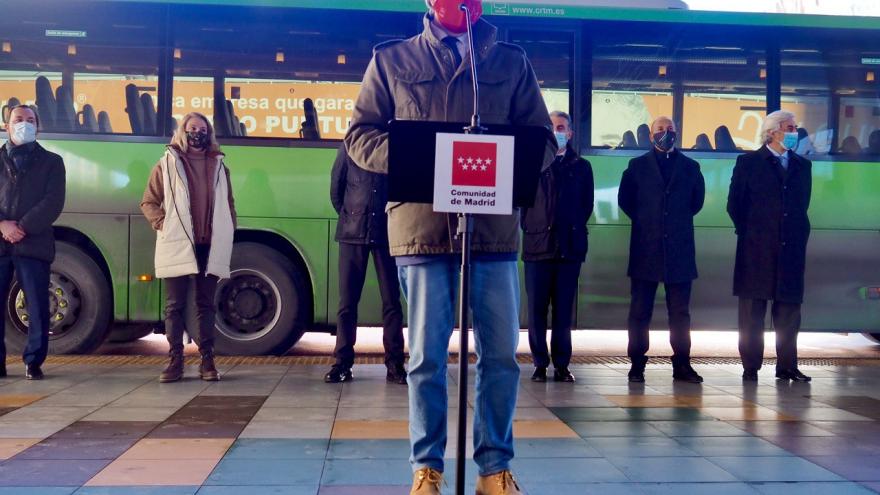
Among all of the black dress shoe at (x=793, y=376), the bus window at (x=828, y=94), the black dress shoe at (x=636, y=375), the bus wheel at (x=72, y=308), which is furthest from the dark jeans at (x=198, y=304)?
the bus window at (x=828, y=94)

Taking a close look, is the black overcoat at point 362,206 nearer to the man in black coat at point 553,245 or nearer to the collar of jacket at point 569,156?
the man in black coat at point 553,245

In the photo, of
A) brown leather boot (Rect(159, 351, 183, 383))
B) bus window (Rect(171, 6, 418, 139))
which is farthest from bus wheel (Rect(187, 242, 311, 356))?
brown leather boot (Rect(159, 351, 183, 383))

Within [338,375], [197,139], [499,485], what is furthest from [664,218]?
[499,485]

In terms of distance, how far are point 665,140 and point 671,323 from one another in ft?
4.74

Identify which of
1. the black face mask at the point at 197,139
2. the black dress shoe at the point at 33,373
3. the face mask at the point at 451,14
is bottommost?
the black dress shoe at the point at 33,373

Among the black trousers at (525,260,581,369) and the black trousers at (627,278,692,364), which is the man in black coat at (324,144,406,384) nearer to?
the black trousers at (525,260,581,369)

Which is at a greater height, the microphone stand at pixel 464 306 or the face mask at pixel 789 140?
the face mask at pixel 789 140

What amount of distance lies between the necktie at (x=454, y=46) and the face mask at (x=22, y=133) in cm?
473

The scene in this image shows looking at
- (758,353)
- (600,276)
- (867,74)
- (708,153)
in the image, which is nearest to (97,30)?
(600,276)

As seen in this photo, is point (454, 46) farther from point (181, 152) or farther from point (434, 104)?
point (181, 152)

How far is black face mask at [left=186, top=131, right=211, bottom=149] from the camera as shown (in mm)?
7422

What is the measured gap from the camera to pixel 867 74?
9.59m

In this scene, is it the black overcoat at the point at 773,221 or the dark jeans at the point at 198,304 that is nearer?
the dark jeans at the point at 198,304

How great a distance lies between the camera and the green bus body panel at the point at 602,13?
9039 mm
